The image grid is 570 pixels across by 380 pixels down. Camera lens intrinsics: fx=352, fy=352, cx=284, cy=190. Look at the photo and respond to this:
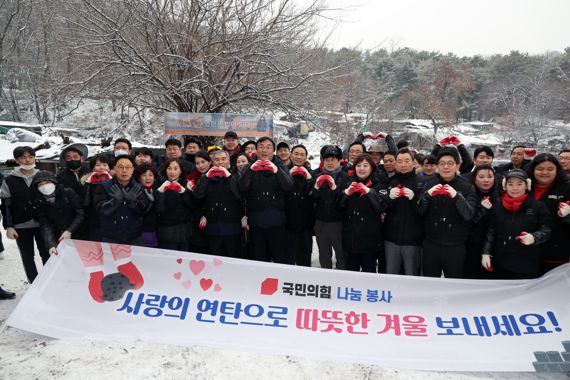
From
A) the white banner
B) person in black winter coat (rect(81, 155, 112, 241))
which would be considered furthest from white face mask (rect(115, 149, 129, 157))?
the white banner

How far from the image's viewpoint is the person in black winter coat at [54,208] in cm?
394

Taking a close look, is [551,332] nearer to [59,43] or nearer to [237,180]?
[237,180]

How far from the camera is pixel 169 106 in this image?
1015cm

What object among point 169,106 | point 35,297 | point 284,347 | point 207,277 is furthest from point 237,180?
point 169,106

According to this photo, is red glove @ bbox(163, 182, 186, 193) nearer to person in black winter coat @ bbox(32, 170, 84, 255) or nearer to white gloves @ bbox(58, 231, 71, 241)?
person in black winter coat @ bbox(32, 170, 84, 255)

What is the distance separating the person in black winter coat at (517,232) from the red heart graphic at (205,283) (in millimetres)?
2861

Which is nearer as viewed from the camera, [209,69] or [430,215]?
[430,215]

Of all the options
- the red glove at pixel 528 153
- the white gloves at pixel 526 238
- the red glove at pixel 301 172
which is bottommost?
the white gloves at pixel 526 238

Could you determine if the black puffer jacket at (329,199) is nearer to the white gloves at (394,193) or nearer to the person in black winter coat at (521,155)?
the white gloves at (394,193)

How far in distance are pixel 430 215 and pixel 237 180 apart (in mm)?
2244

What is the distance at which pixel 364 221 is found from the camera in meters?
4.04

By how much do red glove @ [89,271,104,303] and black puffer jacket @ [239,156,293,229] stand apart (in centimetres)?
179

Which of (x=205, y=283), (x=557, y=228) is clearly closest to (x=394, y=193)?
(x=557, y=228)

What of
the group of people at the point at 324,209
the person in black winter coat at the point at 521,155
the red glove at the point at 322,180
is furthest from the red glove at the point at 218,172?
the person in black winter coat at the point at 521,155
